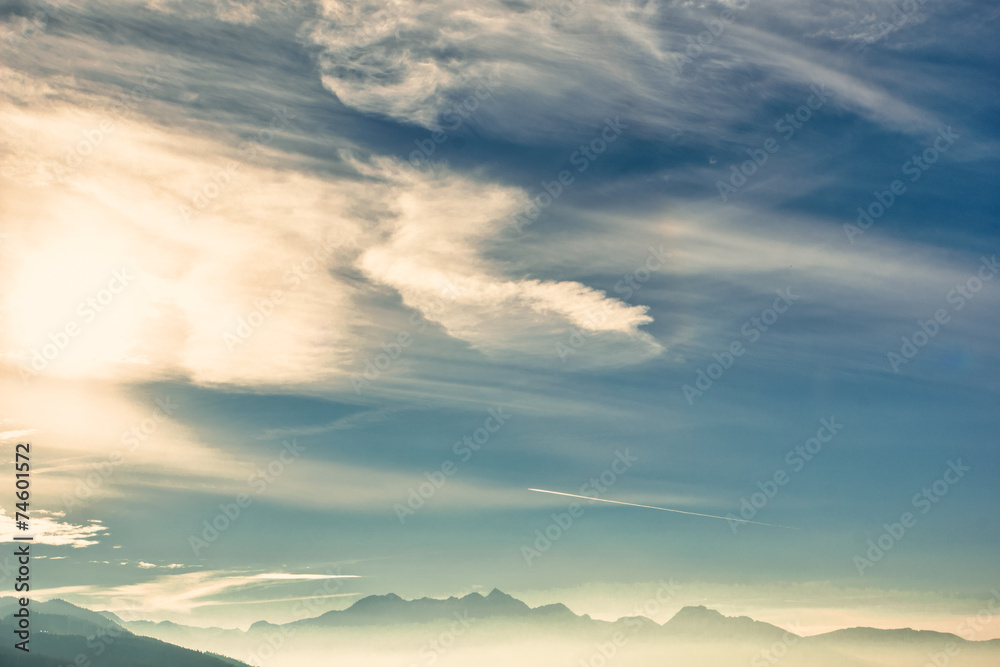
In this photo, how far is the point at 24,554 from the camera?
257ft

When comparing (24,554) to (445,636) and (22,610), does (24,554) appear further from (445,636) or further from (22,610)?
(445,636)

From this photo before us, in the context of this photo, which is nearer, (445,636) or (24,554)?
(24,554)

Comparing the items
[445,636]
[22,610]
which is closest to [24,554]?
[22,610]

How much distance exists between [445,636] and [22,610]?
65.3 metres

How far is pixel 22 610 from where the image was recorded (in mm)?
81750

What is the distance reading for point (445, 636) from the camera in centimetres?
12156

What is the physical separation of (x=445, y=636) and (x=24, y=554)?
2699 inches

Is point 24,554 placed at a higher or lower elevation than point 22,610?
higher

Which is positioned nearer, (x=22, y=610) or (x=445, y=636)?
(x=22, y=610)
